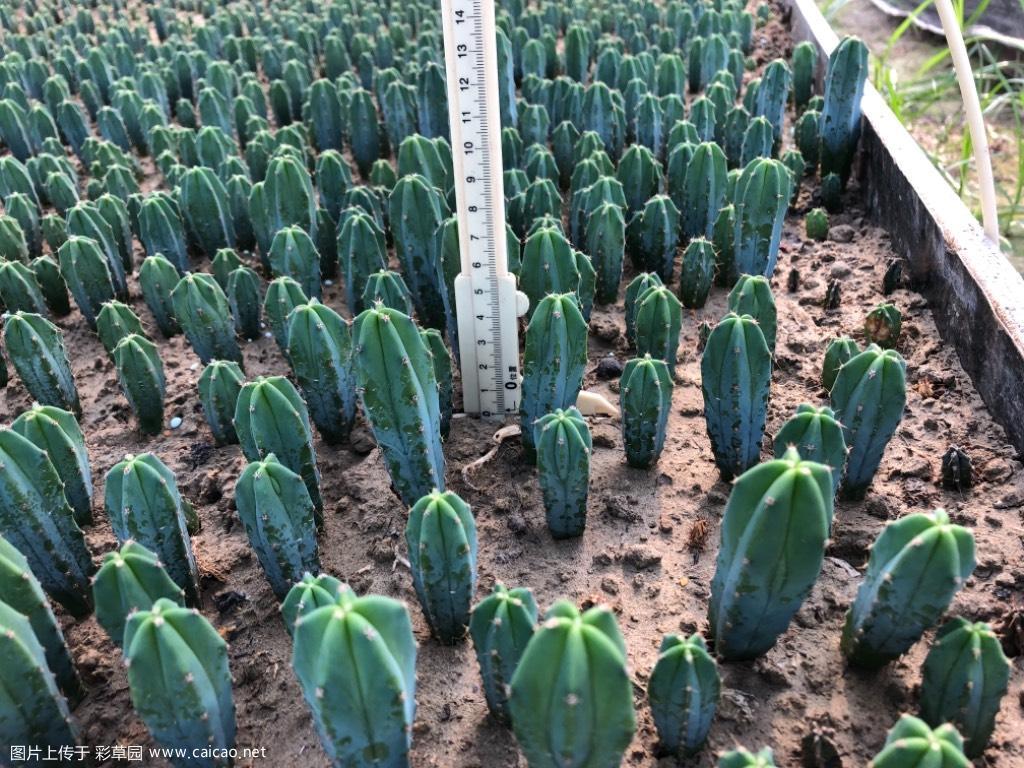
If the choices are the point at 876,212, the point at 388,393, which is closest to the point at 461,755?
the point at 388,393

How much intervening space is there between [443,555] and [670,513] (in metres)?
1.02

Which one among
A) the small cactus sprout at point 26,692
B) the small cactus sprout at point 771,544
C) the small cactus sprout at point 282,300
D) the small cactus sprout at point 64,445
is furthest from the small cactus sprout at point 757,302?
the small cactus sprout at point 26,692

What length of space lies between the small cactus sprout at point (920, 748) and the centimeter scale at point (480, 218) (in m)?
1.94

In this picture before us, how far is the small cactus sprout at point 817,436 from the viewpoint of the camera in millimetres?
2730

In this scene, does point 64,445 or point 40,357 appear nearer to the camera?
point 64,445

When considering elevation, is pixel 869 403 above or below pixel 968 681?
above

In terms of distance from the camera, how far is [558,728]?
6.38ft

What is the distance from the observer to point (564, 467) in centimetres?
291

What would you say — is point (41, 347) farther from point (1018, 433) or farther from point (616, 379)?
point (1018, 433)

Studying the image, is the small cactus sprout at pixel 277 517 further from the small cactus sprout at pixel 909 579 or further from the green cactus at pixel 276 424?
the small cactus sprout at pixel 909 579

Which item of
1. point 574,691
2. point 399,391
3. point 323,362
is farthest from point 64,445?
point 574,691

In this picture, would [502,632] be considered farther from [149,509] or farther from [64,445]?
[64,445]

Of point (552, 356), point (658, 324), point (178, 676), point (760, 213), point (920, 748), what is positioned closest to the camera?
point (920, 748)

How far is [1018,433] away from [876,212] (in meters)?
1.98
